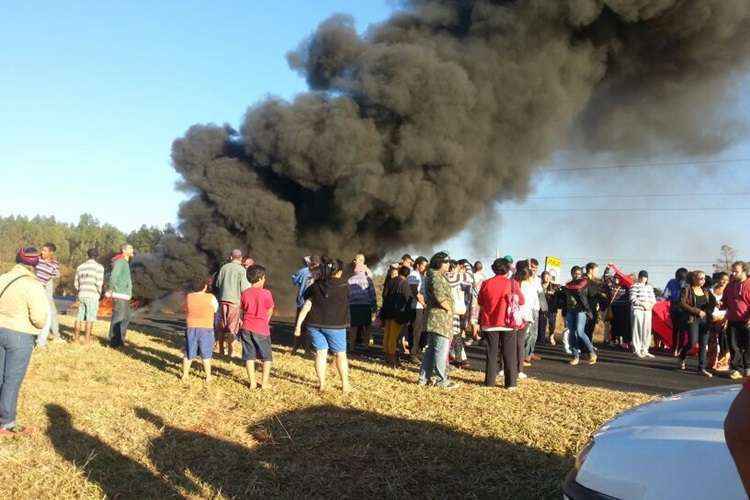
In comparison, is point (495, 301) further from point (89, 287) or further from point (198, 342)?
point (89, 287)

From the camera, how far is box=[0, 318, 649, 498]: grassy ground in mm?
4234

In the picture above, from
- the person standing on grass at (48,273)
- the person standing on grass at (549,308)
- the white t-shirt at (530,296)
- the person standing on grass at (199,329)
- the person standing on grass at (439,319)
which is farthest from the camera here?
the person standing on grass at (549,308)

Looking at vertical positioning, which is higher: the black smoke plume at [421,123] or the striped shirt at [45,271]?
the black smoke plume at [421,123]

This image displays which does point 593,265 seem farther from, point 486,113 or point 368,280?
point 486,113

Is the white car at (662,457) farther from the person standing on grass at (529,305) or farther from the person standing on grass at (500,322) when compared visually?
the person standing on grass at (529,305)

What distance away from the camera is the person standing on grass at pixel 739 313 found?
8297mm

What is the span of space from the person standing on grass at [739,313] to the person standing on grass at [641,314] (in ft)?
7.44

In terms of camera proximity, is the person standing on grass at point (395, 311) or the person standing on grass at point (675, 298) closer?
the person standing on grass at point (395, 311)

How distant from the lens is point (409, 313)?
897cm

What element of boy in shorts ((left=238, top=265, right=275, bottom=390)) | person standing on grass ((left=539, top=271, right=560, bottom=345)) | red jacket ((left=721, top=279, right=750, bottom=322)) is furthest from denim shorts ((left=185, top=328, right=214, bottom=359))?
person standing on grass ((left=539, top=271, right=560, bottom=345))

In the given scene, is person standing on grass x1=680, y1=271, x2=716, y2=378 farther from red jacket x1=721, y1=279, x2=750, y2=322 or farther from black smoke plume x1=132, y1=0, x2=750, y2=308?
black smoke plume x1=132, y1=0, x2=750, y2=308

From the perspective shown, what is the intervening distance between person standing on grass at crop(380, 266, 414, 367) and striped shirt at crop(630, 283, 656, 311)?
14.3ft

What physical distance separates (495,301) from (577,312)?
329 centimetres

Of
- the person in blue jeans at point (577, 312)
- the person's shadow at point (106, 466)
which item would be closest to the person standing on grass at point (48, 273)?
the person's shadow at point (106, 466)
